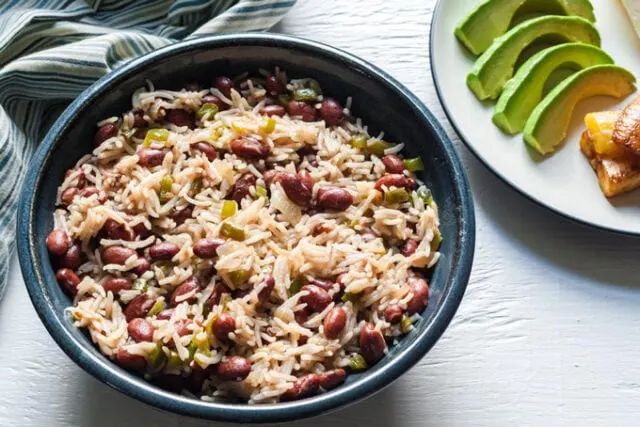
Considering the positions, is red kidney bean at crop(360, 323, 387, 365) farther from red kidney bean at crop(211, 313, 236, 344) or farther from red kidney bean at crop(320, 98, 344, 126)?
red kidney bean at crop(320, 98, 344, 126)

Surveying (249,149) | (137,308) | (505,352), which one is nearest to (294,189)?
(249,149)

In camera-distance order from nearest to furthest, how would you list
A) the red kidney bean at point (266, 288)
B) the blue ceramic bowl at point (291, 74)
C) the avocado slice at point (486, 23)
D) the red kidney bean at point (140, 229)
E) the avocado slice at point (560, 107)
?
the blue ceramic bowl at point (291, 74) → the red kidney bean at point (266, 288) → the red kidney bean at point (140, 229) → the avocado slice at point (560, 107) → the avocado slice at point (486, 23)


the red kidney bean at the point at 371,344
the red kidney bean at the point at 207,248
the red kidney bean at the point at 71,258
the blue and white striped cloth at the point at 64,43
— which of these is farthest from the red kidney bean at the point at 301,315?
the blue and white striped cloth at the point at 64,43

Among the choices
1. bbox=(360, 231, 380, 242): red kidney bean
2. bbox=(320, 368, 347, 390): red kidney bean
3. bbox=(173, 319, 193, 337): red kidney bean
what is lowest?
bbox=(320, 368, 347, 390): red kidney bean

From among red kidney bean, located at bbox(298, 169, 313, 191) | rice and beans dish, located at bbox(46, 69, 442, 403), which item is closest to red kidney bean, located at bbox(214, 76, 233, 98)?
rice and beans dish, located at bbox(46, 69, 442, 403)

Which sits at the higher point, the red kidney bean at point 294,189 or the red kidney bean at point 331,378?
the red kidney bean at point 294,189

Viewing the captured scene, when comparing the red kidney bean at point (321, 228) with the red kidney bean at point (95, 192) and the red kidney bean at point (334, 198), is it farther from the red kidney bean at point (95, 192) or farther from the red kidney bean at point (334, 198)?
the red kidney bean at point (95, 192)
